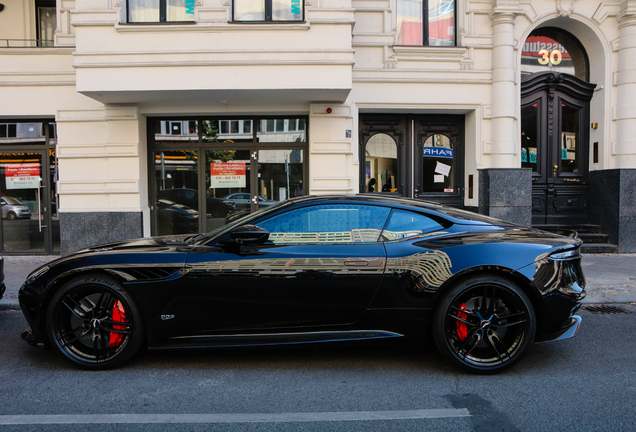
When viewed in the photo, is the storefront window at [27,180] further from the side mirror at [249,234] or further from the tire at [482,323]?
the tire at [482,323]

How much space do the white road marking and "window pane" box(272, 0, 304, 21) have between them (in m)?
7.32

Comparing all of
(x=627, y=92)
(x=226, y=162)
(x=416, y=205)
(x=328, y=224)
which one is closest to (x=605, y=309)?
(x=416, y=205)

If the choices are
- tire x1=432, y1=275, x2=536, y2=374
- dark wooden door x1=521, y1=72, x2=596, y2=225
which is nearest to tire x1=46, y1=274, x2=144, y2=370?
tire x1=432, y1=275, x2=536, y2=374

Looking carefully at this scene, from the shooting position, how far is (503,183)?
9453mm

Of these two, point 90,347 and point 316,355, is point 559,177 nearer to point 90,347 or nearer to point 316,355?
point 316,355

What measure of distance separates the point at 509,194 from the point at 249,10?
246 inches

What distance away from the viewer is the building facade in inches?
357

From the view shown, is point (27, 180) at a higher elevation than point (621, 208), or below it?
higher

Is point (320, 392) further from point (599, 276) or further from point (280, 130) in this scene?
point (280, 130)

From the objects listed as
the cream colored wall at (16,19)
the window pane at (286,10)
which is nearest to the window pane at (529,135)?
the window pane at (286,10)

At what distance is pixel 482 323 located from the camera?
11.7 feet

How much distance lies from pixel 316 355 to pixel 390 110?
679 centimetres

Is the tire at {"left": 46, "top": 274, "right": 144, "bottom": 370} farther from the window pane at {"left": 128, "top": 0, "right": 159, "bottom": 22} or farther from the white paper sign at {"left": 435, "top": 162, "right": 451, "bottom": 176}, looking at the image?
the white paper sign at {"left": 435, "top": 162, "right": 451, "bottom": 176}

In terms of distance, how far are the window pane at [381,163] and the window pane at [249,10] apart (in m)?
3.42
